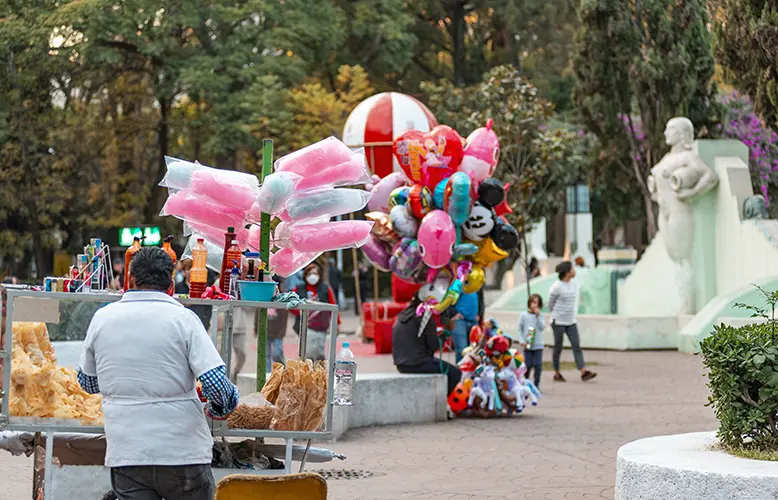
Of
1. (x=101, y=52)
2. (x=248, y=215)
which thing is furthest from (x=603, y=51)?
(x=248, y=215)

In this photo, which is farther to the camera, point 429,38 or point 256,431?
point 429,38

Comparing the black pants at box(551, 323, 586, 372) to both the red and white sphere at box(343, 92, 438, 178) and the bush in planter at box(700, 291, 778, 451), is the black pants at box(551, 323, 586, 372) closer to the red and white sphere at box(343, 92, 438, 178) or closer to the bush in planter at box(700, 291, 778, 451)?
the red and white sphere at box(343, 92, 438, 178)

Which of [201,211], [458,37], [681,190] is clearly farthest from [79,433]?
[458,37]

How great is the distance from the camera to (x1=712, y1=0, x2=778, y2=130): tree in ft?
65.2

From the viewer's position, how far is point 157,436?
18.3ft

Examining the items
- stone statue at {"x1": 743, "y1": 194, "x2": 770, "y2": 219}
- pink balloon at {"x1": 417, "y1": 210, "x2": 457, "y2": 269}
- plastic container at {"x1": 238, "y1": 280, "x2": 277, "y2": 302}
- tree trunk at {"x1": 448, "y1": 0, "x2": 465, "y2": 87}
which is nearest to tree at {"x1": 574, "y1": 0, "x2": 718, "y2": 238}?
stone statue at {"x1": 743, "y1": 194, "x2": 770, "y2": 219}

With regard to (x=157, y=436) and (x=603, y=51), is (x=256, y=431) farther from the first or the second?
(x=603, y=51)

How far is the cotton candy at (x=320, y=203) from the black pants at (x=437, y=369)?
5.97 m

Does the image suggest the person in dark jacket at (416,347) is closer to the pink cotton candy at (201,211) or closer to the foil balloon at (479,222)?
the foil balloon at (479,222)

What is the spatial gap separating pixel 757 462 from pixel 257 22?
2843cm

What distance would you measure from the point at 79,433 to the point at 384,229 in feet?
23.5

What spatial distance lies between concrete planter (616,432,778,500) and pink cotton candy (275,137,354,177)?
101 inches

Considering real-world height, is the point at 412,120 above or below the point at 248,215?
above

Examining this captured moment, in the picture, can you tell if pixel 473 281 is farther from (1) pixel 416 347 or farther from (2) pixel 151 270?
(2) pixel 151 270
